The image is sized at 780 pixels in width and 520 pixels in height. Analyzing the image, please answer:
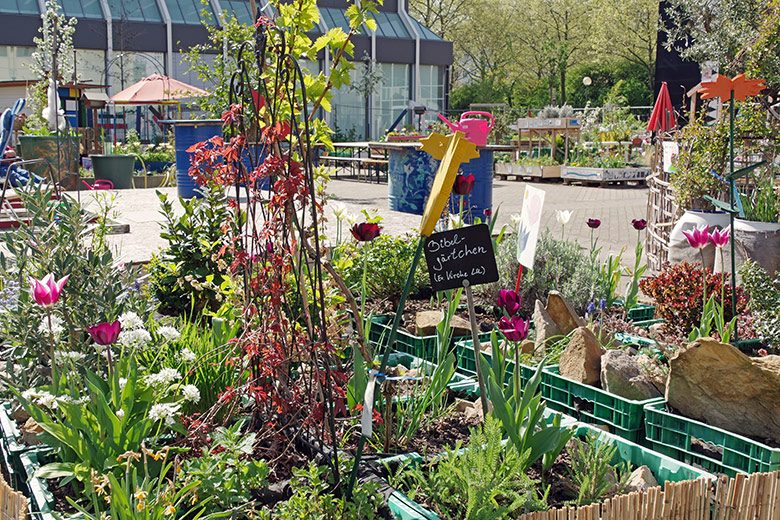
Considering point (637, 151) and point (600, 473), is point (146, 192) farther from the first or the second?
point (637, 151)

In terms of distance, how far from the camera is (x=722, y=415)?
3.47 metres

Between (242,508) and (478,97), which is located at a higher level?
(478,97)

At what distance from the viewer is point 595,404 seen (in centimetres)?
376

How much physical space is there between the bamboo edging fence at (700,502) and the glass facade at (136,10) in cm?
3182

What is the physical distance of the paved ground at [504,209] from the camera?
7.66 metres

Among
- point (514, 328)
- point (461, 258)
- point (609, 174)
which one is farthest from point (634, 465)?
point (609, 174)

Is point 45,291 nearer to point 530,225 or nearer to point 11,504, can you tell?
point 11,504

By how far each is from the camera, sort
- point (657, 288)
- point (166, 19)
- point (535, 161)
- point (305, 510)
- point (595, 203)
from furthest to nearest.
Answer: point (166, 19) < point (535, 161) < point (595, 203) < point (657, 288) < point (305, 510)

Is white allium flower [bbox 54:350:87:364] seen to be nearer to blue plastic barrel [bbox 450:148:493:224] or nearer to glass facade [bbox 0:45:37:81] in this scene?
blue plastic barrel [bbox 450:148:493:224]

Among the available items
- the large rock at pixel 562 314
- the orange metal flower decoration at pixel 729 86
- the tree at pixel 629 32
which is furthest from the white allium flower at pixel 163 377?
the tree at pixel 629 32

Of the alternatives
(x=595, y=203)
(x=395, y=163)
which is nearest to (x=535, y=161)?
(x=595, y=203)

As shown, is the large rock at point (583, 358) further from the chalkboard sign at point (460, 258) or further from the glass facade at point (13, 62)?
the glass facade at point (13, 62)

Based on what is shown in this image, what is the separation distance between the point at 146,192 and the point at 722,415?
35.7ft

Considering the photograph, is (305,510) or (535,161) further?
(535,161)
